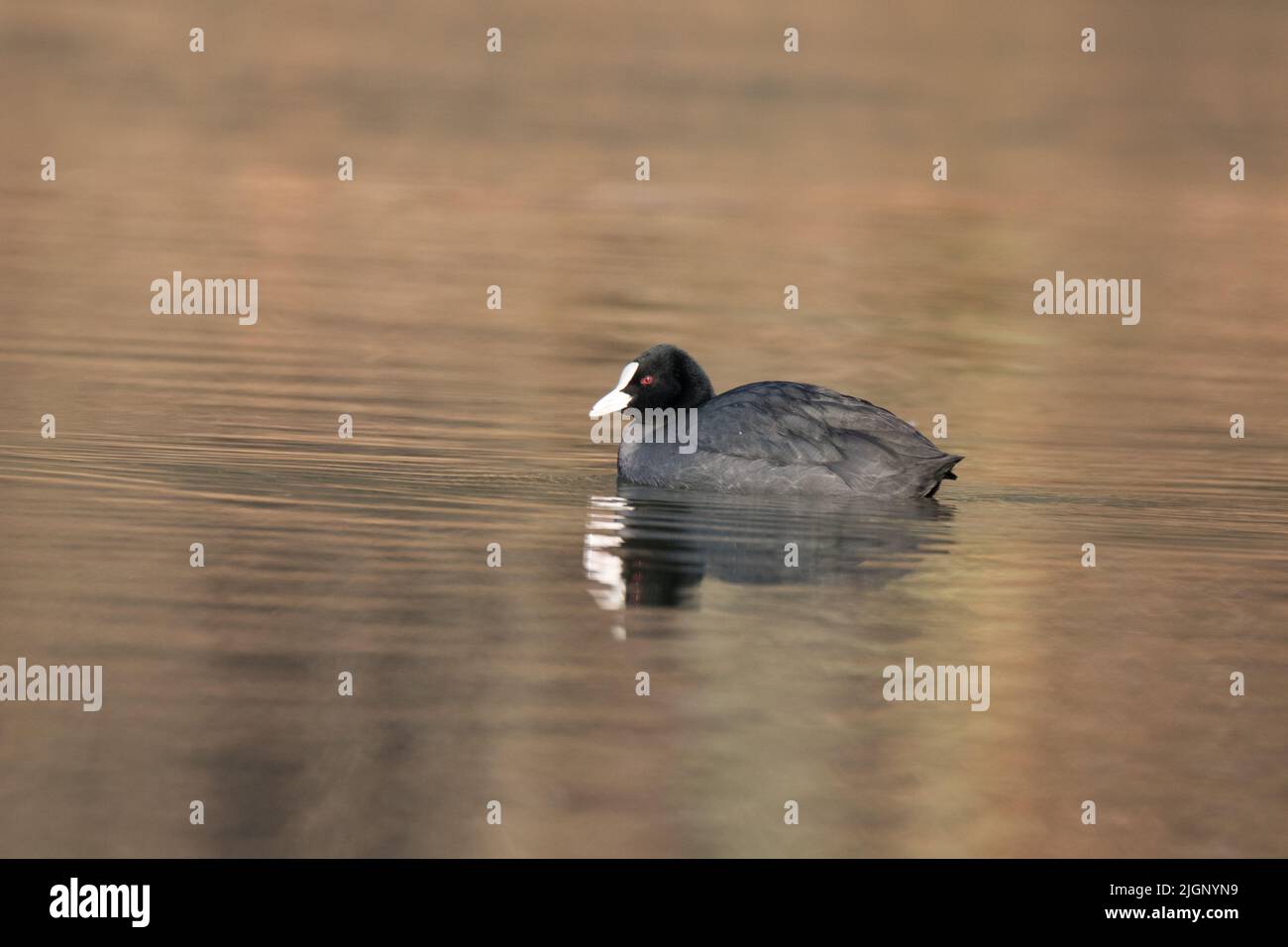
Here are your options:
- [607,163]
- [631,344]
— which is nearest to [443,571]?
[631,344]

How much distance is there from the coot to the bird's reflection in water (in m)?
0.12

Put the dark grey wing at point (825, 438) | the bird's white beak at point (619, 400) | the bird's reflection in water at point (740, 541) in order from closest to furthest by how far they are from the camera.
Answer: the bird's reflection in water at point (740, 541) < the dark grey wing at point (825, 438) < the bird's white beak at point (619, 400)

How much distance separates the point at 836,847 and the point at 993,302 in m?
21.1

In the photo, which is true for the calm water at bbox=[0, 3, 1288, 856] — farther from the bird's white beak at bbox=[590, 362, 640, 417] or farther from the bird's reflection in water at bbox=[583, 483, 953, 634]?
the bird's white beak at bbox=[590, 362, 640, 417]

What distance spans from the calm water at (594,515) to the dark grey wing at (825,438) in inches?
15.6

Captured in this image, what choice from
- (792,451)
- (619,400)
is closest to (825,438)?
(792,451)

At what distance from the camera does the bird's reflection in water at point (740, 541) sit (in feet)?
41.8

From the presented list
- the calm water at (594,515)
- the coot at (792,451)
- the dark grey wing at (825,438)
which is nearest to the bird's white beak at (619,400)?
the coot at (792,451)

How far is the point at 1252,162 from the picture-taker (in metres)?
44.5

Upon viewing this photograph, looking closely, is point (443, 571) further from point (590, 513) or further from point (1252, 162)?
point (1252, 162)

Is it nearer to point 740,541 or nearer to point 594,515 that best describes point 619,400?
point 594,515

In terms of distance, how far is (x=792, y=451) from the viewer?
15.4 metres

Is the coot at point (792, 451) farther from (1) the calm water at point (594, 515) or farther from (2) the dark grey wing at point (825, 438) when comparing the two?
(1) the calm water at point (594, 515)

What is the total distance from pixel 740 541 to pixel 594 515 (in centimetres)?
124
